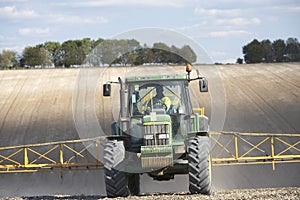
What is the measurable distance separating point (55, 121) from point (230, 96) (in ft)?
35.0

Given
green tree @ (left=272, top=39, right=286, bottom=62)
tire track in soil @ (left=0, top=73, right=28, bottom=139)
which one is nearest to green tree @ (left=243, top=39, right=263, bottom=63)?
green tree @ (left=272, top=39, right=286, bottom=62)

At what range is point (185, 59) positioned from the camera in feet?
59.8

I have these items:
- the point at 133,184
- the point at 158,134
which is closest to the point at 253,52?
the point at 133,184

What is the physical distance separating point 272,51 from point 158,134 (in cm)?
5100

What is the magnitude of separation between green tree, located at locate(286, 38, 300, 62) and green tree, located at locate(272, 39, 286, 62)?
17.8 inches

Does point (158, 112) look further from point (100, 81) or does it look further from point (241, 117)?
point (100, 81)

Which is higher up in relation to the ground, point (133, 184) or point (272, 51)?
point (272, 51)

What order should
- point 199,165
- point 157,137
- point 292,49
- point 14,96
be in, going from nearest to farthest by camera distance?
1. point 199,165
2. point 157,137
3. point 14,96
4. point 292,49

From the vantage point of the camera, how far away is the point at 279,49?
64062 mm

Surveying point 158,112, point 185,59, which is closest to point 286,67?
point 185,59

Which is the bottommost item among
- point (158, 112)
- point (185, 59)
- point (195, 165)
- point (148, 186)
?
point (148, 186)

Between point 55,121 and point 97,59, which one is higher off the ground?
point 97,59

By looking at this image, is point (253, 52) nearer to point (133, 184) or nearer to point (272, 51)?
point (272, 51)

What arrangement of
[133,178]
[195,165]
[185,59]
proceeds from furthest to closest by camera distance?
[185,59], [133,178], [195,165]
